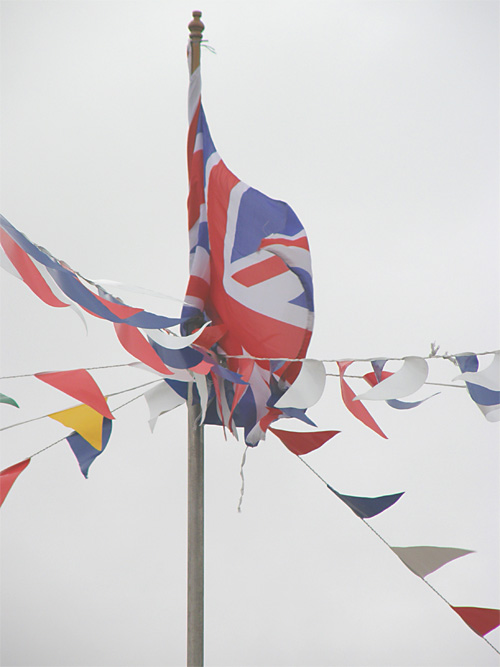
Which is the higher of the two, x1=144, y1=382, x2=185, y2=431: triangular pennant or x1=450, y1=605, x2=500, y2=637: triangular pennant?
x1=144, y1=382, x2=185, y2=431: triangular pennant

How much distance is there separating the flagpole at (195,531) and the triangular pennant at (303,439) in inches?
3.9

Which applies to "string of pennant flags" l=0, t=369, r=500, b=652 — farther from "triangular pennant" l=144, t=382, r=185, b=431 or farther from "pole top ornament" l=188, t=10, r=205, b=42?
"pole top ornament" l=188, t=10, r=205, b=42

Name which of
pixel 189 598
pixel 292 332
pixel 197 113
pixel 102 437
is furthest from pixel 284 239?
pixel 189 598

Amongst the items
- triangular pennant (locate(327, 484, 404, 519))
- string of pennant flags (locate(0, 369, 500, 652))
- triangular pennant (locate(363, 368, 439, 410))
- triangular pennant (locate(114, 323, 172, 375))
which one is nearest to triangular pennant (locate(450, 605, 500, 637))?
string of pennant flags (locate(0, 369, 500, 652))

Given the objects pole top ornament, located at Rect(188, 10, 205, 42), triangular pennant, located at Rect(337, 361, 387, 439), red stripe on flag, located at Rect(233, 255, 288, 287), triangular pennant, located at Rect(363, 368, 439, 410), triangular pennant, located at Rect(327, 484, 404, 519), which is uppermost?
pole top ornament, located at Rect(188, 10, 205, 42)

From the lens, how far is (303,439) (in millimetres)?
995

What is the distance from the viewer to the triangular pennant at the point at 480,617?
0.88 m

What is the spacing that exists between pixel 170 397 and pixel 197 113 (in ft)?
1.20

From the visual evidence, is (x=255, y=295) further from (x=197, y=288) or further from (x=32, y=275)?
(x=32, y=275)

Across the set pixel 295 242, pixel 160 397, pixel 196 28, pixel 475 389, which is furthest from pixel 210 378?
pixel 196 28

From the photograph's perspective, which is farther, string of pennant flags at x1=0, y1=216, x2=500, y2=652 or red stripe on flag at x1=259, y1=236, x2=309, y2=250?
red stripe on flag at x1=259, y1=236, x2=309, y2=250

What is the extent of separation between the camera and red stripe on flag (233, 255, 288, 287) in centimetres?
96

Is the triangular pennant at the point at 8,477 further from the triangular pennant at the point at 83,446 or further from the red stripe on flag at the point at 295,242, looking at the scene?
the red stripe on flag at the point at 295,242

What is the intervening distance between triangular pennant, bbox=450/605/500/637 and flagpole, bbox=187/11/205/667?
0.33 meters
